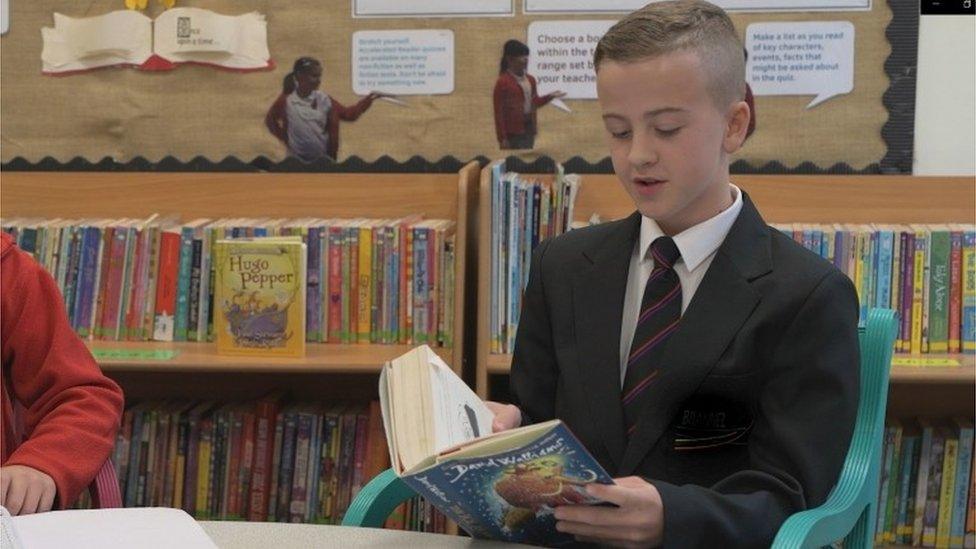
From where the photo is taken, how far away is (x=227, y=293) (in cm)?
268

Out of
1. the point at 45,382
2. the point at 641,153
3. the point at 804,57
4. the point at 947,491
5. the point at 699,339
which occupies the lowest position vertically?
the point at 947,491

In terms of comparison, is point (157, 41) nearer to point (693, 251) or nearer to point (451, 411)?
point (693, 251)

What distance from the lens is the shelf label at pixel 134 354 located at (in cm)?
263

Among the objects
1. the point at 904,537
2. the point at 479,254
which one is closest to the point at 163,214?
the point at 479,254

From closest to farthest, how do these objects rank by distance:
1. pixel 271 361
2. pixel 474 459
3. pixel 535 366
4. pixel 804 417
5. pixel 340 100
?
pixel 474 459 < pixel 804 417 < pixel 535 366 < pixel 271 361 < pixel 340 100

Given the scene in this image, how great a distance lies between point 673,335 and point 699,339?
33 mm

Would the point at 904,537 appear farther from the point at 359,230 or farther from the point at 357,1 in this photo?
the point at 357,1

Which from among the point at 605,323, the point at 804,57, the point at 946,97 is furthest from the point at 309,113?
the point at 605,323

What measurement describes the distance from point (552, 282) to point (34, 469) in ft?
2.34

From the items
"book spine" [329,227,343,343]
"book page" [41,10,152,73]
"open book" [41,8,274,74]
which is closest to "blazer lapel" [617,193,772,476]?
"book spine" [329,227,343,343]

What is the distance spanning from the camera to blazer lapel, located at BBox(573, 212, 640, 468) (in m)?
1.57

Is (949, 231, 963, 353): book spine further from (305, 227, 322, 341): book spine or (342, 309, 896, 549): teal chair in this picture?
(305, 227, 322, 341): book spine

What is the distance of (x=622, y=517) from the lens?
131 centimetres

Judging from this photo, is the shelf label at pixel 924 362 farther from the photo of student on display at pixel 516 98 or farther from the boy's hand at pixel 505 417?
the boy's hand at pixel 505 417
